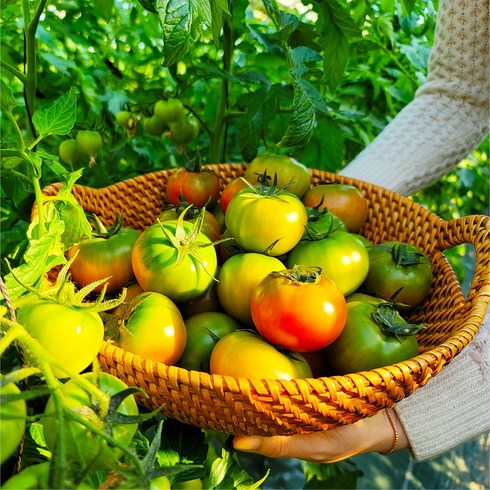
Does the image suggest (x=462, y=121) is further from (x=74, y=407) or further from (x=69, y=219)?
(x=74, y=407)

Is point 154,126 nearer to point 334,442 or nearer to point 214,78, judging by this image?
point 214,78

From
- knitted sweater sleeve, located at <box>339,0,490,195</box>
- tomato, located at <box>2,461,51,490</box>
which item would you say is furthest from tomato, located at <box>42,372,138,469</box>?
knitted sweater sleeve, located at <box>339,0,490,195</box>

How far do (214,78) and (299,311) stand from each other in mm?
918

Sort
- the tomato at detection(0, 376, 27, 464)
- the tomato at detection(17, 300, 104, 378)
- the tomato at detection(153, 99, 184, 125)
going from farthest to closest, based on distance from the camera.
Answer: the tomato at detection(153, 99, 184, 125), the tomato at detection(17, 300, 104, 378), the tomato at detection(0, 376, 27, 464)

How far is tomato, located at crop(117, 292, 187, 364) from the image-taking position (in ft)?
2.27

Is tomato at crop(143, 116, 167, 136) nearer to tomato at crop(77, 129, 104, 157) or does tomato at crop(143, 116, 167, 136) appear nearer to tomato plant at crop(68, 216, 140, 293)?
tomato at crop(77, 129, 104, 157)

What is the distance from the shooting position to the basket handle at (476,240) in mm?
814

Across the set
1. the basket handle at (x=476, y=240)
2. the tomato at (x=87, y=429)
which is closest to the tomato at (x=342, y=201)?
the basket handle at (x=476, y=240)

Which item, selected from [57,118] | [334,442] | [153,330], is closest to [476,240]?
[334,442]

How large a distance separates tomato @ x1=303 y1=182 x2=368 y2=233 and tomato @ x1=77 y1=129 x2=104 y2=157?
362 millimetres

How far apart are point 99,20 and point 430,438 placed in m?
1.17

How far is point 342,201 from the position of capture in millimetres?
1012

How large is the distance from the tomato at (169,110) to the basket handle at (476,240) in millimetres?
526

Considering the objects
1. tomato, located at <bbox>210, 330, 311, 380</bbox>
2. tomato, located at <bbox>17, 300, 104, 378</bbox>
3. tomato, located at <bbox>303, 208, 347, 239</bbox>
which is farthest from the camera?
tomato, located at <bbox>303, 208, 347, 239</bbox>
